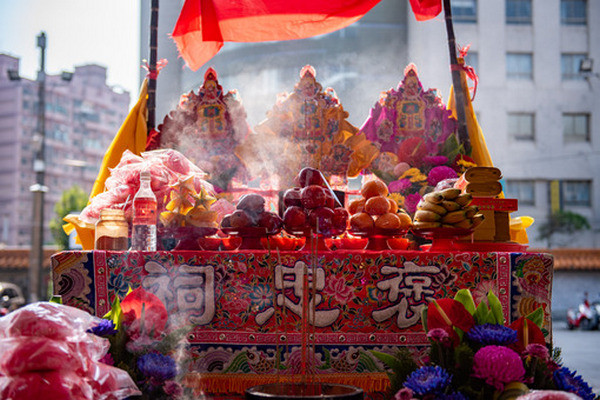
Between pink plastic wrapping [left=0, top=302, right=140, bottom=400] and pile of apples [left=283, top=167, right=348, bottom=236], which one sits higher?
pile of apples [left=283, top=167, right=348, bottom=236]

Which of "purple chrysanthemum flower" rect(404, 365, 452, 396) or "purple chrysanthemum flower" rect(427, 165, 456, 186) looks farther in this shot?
"purple chrysanthemum flower" rect(427, 165, 456, 186)

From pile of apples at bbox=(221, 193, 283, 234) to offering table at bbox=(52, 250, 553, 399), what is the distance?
0.19m

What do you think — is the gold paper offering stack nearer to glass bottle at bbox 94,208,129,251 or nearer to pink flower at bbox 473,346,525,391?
pink flower at bbox 473,346,525,391

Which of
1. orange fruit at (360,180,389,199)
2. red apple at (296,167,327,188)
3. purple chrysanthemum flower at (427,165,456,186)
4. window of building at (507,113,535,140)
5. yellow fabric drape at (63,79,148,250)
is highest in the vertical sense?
window of building at (507,113,535,140)

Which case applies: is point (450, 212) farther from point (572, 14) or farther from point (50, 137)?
point (50, 137)

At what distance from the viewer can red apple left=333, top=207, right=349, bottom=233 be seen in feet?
8.01

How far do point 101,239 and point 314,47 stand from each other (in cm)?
1501

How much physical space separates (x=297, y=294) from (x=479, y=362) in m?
0.80

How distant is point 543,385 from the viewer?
5.42 feet

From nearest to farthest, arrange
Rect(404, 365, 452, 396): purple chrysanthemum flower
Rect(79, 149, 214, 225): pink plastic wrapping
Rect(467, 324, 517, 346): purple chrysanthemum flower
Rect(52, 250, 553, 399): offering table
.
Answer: Rect(404, 365, 452, 396): purple chrysanthemum flower < Rect(467, 324, 517, 346): purple chrysanthemum flower < Rect(52, 250, 553, 399): offering table < Rect(79, 149, 214, 225): pink plastic wrapping

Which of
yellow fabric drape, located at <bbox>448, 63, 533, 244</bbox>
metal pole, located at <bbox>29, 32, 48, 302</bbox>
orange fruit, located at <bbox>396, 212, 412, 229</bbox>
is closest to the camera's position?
orange fruit, located at <bbox>396, 212, 412, 229</bbox>

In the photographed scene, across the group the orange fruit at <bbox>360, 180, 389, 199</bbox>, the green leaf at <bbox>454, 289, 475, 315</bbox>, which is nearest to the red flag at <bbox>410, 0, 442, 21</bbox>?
the orange fruit at <bbox>360, 180, 389, 199</bbox>

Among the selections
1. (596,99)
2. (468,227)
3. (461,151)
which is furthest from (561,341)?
(596,99)

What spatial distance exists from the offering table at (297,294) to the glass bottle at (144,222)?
0.12 meters
